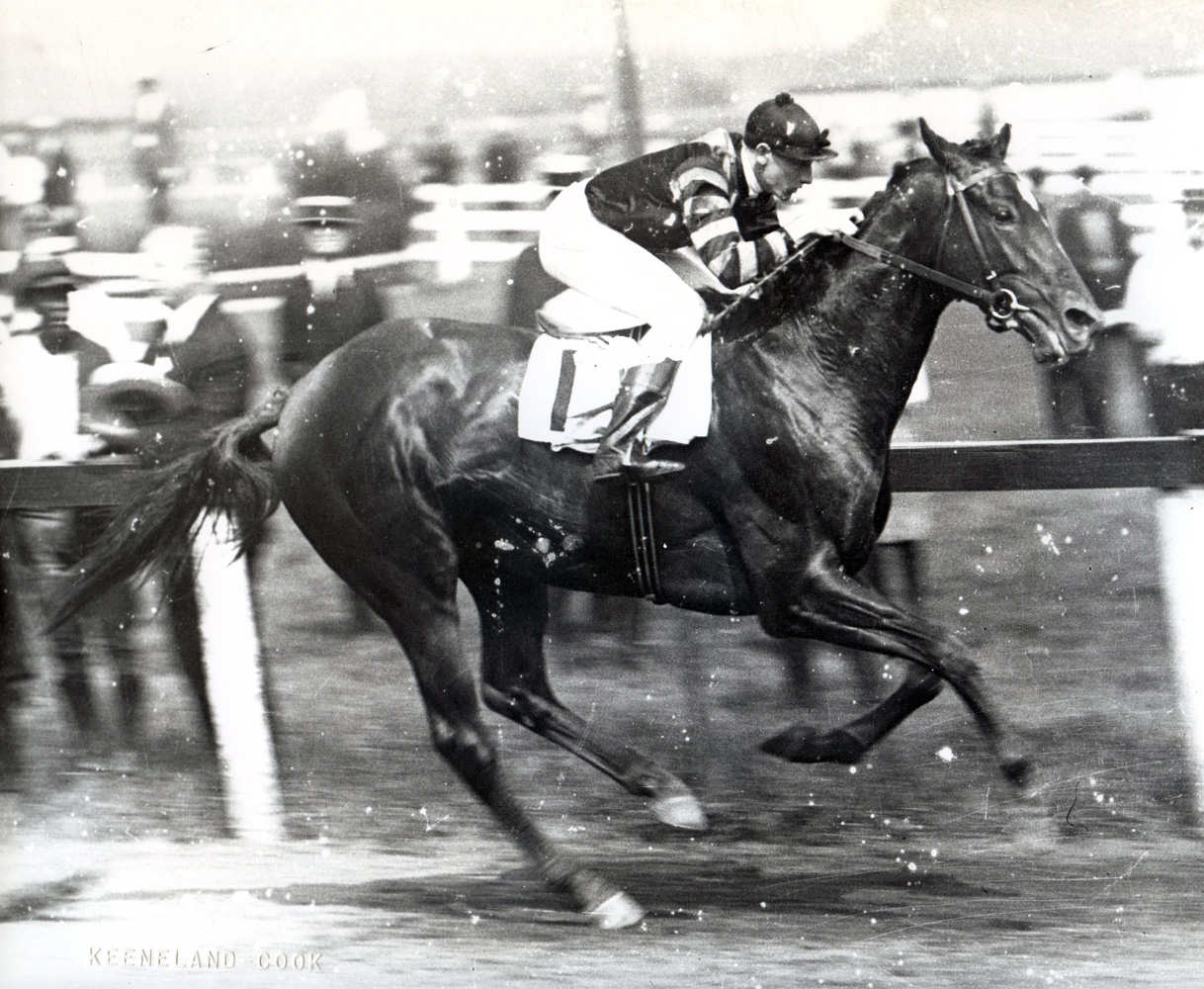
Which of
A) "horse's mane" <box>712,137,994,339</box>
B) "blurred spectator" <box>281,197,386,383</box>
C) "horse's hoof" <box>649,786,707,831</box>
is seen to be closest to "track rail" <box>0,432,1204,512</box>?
"horse's mane" <box>712,137,994,339</box>

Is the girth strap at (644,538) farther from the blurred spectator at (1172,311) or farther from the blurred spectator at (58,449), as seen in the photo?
the blurred spectator at (58,449)

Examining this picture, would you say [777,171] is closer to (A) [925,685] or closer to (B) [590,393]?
(B) [590,393]

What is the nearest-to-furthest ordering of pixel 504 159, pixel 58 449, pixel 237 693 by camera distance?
pixel 504 159
pixel 237 693
pixel 58 449

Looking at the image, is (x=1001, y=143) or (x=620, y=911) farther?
(x=620, y=911)

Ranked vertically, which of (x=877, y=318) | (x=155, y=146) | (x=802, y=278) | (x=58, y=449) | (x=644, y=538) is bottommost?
(x=644, y=538)

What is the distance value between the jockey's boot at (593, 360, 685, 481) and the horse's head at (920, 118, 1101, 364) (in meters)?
0.79

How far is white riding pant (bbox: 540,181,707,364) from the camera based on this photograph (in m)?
3.70

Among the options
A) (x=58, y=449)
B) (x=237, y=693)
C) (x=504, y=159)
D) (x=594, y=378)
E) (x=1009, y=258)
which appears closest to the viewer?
(x=1009, y=258)

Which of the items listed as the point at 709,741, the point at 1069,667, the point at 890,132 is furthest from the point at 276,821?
the point at 890,132

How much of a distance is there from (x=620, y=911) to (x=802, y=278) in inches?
71.4

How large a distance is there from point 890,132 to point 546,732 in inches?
74.7

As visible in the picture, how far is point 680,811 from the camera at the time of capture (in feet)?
12.7

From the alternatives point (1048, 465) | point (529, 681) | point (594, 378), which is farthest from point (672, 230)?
point (529, 681)

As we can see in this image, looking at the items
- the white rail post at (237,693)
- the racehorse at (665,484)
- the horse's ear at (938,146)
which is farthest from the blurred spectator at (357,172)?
the horse's ear at (938,146)
